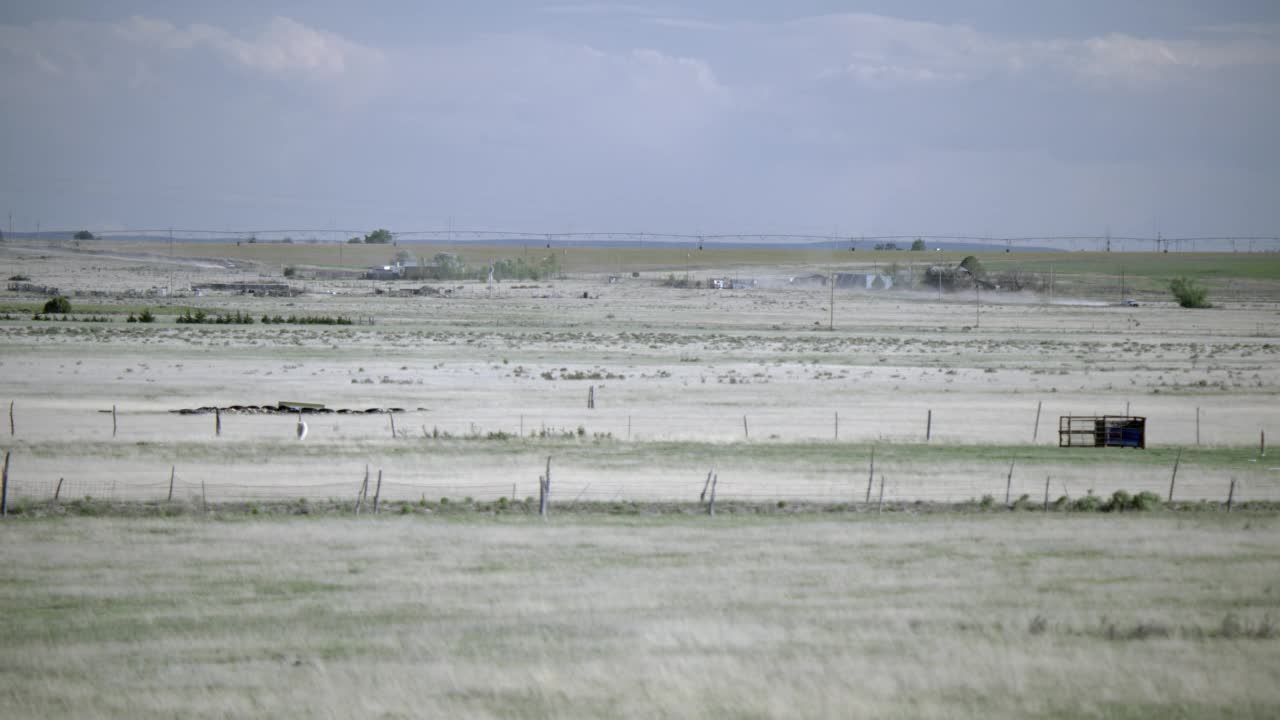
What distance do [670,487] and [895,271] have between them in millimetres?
163219

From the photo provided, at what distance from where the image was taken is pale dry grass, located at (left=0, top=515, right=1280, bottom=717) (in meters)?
15.1

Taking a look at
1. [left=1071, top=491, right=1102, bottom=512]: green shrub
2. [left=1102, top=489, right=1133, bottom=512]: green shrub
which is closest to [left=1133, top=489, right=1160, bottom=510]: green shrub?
[left=1102, top=489, right=1133, bottom=512]: green shrub

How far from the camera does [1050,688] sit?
15.5m

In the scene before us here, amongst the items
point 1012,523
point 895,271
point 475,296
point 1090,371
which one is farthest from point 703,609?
point 895,271

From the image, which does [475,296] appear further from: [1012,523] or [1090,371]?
[1012,523]

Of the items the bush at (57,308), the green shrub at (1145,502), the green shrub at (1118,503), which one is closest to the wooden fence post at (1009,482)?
the green shrub at (1118,503)

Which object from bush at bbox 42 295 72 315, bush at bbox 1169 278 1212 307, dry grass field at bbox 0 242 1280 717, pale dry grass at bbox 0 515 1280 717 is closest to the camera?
pale dry grass at bbox 0 515 1280 717

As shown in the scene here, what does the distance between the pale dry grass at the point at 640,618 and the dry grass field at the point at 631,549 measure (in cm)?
8

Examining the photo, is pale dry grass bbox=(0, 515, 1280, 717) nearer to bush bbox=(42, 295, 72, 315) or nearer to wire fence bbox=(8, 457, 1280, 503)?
wire fence bbox=(8, 457, 1280, 503)

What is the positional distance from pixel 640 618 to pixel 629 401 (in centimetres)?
3192

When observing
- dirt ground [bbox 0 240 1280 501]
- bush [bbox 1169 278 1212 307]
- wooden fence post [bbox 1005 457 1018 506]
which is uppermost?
bush [bbox 1169 278 1212 307]

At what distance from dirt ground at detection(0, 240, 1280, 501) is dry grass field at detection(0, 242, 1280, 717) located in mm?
306

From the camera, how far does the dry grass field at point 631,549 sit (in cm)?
1562

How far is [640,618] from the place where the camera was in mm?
18812
